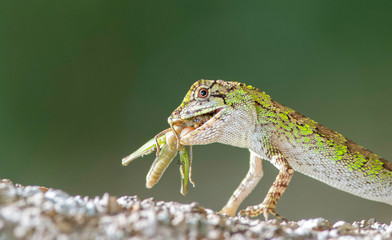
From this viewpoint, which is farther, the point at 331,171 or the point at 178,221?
the point at 331,171

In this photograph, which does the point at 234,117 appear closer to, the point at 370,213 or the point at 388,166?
the point at 388,166

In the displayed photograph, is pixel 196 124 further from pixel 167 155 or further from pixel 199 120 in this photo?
pixel 167 155

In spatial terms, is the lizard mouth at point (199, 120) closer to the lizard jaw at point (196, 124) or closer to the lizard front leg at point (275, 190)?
the lizard jaw at point (196, 124)

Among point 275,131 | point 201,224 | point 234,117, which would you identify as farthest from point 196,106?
point 201,224

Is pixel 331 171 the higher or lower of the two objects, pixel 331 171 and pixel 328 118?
the lower

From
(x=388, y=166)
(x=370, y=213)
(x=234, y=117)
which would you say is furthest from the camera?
(x=370, y=213)

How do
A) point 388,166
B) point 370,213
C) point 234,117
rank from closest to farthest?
1. point 234,117
2. point 388,166
3. point 370,213

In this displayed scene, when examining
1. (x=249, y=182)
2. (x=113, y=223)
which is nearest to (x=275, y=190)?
(x=249, y=182)
